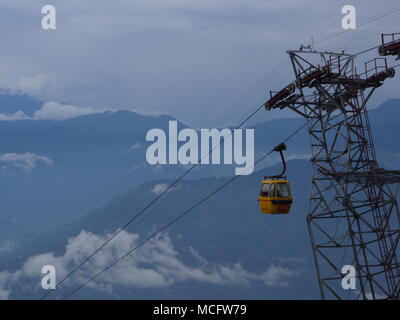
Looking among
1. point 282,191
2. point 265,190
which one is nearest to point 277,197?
point 282,191

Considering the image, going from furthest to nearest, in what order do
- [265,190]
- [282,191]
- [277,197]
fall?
1. [265,190]
2. [282,191]
3. [277,197]

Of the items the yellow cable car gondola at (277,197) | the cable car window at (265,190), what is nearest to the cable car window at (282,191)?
the yellow cable car gondola at (277,197)

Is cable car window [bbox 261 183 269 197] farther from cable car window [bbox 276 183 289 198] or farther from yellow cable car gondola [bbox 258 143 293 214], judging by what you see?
cable car window [bbox 276 183 289 198]

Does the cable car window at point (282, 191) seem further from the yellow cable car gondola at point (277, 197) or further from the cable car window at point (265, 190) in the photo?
the cable car window at point (265, 190)

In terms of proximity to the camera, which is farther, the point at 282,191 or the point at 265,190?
the point at 265,190

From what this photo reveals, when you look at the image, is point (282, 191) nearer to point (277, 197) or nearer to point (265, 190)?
point (277, 197)

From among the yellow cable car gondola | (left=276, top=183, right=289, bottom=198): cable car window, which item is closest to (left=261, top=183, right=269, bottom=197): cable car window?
the yellow cable car gondola

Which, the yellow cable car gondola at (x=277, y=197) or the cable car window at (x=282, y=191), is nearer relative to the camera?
the yellow cable car gondola at (x=277, y=197)

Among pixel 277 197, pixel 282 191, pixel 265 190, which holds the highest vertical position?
pixel 265 190

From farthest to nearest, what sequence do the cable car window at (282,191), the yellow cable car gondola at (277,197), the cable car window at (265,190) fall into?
1. the cable car window at (265,190)
2. the cable car window at (282,191)
3. the yellow cable car gondola at (277,197)
